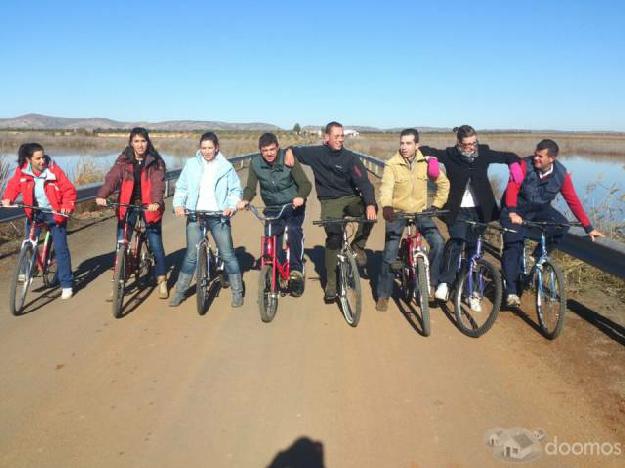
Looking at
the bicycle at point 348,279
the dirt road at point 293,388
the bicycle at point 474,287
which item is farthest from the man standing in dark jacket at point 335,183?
the bicycle at point 474,287

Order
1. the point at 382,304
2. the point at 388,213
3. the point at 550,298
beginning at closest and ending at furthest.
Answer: the point at 550,298, the point at 388,213, the point at 382,304

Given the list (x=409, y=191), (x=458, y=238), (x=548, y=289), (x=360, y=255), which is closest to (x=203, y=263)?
(x=360, y=255)

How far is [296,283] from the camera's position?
6.37 meters

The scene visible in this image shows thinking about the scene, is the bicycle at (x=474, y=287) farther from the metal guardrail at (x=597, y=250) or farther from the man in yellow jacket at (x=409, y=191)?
the metal guardrail at (x=597, y=250)

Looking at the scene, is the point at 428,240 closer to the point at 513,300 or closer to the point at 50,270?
the point at 513,300

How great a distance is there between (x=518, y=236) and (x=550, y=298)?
784 mm

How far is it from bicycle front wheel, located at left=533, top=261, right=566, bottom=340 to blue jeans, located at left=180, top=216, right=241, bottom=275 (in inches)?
133

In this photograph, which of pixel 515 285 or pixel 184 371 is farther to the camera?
pixel 515 285

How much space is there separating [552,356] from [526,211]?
1.66 meters

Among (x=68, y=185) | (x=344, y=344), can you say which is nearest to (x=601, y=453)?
(x=344, y=344)

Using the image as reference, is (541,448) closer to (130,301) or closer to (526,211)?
(526,211)

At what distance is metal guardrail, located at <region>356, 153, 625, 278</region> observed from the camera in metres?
5.23

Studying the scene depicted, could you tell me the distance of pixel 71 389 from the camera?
414 cm

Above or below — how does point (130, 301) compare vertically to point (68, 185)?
below
